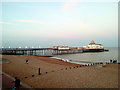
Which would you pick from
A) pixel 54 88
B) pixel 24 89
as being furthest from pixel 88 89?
pixel 24 89

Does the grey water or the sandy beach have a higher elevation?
the sandy beach

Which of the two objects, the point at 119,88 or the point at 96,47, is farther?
the point at 96,47

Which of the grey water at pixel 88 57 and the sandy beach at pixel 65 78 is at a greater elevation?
the sandy beach at pixel 65 78

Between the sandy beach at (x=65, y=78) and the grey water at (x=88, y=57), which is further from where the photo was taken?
the grey water at (x=88, y=57)

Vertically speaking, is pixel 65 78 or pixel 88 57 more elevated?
pixel 65 78

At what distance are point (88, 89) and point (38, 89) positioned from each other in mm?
2960

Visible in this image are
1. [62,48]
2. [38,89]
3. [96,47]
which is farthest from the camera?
[96,47]

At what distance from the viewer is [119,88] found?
20.3 ft

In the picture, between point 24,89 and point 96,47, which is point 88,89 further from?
point 96,47

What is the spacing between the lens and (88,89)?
5879mm

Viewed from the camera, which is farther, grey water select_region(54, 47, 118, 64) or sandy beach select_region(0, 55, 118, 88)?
grey water select_region(54, 47, 118, 64)

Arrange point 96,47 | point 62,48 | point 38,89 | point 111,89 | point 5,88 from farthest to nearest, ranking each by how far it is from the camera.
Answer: point 96,47 < point 62,48 < point 111,89 < point 38,89 < point 5,88

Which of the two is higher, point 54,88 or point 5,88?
point 5,88

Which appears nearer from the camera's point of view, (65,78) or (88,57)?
(65,78)
